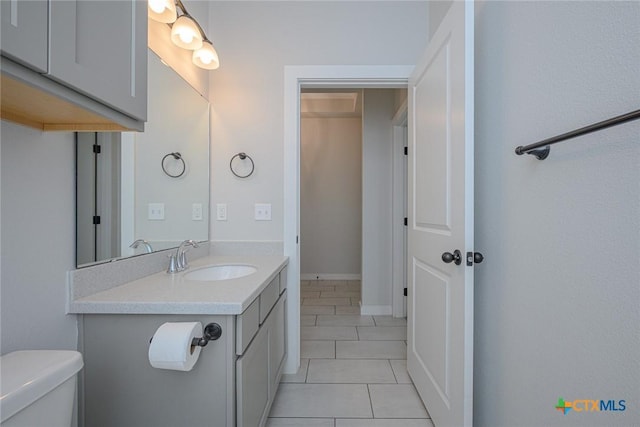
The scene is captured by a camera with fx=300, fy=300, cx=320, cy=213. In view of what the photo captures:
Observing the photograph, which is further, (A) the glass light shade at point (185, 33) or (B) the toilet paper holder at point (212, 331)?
(A) the glass light shade at point (185, 33)

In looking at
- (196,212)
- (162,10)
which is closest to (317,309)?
(196,212)

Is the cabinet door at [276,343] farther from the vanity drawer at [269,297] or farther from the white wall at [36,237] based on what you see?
the white wall at [36,237]

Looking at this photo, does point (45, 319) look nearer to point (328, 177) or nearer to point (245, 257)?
point (245, 257)

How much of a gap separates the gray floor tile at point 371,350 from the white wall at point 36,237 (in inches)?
70.5

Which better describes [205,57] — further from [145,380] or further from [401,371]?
[401,371]

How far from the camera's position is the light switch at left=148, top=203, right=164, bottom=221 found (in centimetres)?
153

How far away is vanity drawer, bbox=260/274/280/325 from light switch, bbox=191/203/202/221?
2.22 ft

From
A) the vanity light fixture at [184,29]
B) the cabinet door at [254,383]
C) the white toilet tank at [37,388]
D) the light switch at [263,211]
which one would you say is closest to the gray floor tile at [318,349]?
the cabinet door at [254,383]

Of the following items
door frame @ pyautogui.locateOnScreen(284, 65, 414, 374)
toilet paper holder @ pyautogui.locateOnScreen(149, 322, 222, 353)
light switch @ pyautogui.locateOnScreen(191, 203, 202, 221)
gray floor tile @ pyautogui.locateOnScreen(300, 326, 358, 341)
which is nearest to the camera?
toilet paper holder @ pyautogui.locateOnScreen(149, 322, 222, 353)

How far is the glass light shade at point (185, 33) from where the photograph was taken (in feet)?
5.24

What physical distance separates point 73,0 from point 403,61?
6.17 ft

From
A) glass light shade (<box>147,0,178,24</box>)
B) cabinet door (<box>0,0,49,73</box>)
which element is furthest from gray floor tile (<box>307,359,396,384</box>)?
glass light shade (<box>147,0,178,24</box>)

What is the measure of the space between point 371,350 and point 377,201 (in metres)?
1.54

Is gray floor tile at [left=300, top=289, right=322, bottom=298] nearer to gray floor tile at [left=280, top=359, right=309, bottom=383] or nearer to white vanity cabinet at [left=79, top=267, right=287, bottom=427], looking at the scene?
gray floor tile at [left=280, top=359, right=309, bottom=383]
